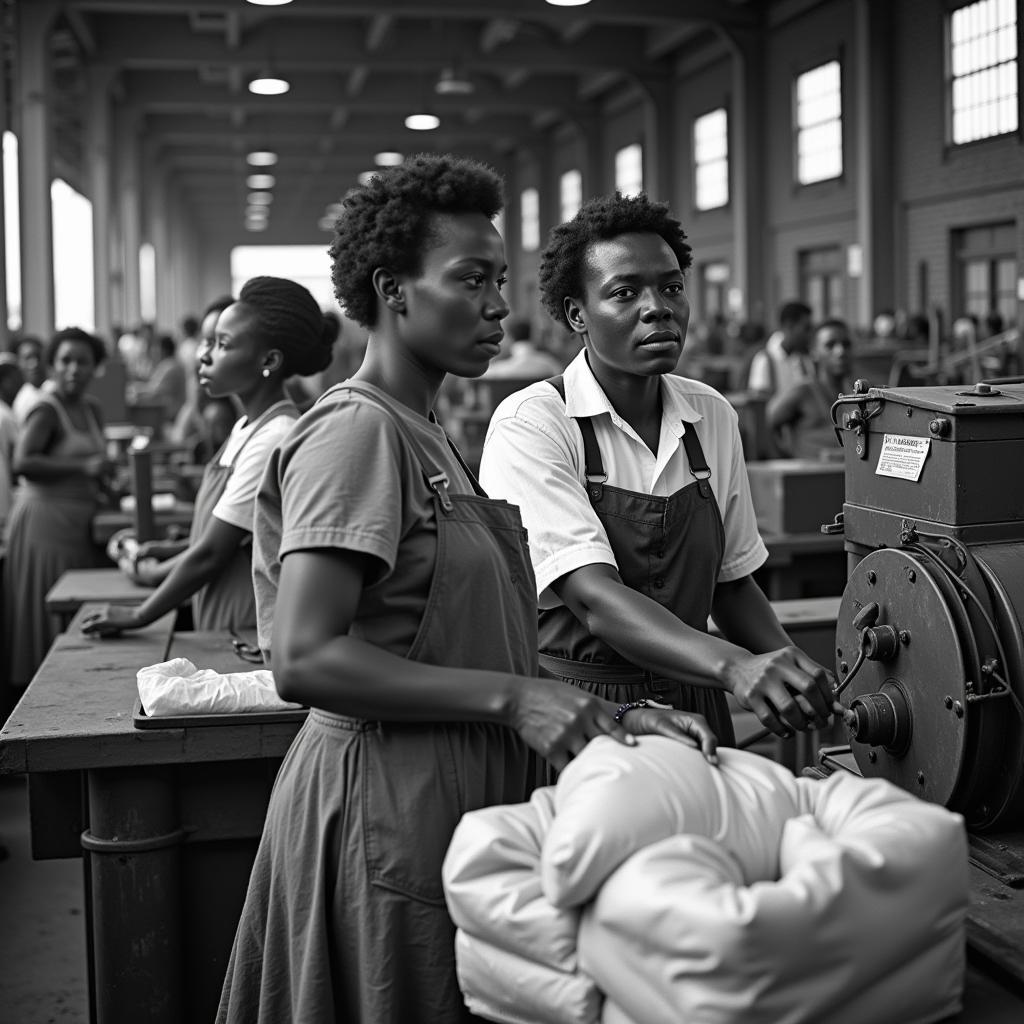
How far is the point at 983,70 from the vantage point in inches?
449

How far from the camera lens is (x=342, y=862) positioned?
158 cm

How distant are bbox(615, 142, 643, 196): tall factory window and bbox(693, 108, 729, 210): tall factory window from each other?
170 cm

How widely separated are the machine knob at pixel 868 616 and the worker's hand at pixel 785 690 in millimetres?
231

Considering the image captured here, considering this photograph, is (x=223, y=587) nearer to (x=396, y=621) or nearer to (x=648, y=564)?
(x=648, y=564)

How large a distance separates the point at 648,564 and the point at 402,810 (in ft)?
2.20

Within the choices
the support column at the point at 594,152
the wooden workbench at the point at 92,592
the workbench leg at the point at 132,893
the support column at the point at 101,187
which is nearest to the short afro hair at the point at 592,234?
the workbench leg at the point at 132,893

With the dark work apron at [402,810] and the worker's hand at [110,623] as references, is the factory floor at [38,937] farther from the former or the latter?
the dark work apron at [402,810]

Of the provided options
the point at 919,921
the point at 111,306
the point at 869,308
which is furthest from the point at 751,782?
the point at 111,306

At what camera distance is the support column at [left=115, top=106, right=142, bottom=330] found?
60.1ft

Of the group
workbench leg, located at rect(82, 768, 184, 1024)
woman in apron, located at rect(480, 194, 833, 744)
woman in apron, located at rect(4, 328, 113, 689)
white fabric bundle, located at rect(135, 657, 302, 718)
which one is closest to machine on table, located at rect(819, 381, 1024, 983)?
woman in apron, located at rect(480, 194, 833, 744)

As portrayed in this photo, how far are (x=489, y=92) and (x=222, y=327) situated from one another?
16878 mm

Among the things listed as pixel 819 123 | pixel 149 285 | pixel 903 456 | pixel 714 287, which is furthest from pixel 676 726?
pixel 149 285

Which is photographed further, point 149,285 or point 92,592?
point 149,285

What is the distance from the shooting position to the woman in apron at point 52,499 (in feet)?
17.1
